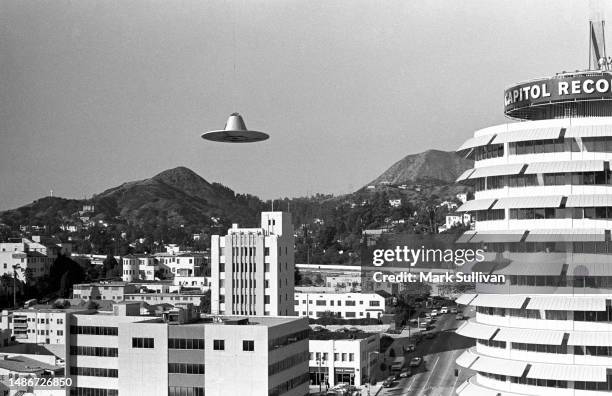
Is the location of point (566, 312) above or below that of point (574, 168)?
below

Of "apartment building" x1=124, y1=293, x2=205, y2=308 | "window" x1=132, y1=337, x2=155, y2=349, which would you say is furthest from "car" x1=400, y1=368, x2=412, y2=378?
"apartment building" x1=124, y1=293, x2=205, y2=308

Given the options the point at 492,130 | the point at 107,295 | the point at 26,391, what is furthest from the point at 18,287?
the point at 492,130

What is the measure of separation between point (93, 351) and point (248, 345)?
14.2 m

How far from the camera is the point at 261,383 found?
161 feet

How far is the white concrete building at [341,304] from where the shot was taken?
11350 centimetres

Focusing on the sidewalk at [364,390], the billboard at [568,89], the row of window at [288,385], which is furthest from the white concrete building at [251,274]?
the billboard at [568,89]

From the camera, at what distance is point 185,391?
50250 millimetres

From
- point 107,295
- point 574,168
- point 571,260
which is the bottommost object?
point 107,295

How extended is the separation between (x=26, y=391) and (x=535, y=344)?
124ft

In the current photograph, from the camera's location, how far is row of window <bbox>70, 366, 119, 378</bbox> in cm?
5616

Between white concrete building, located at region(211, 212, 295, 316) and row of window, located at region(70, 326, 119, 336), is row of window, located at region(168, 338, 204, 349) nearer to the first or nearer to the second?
row of window, located at region(70, 326, 119, 336)

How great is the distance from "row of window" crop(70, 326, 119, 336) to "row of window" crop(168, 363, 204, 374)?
7.50 m

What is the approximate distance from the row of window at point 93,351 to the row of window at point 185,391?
7.40 meters

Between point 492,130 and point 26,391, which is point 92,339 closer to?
point 26,391
